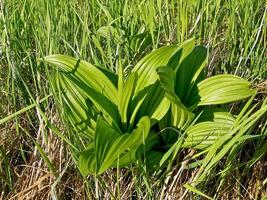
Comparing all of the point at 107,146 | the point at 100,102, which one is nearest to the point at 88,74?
the point at 100,102

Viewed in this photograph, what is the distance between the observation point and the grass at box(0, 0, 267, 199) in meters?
0.97

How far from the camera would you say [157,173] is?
97cm

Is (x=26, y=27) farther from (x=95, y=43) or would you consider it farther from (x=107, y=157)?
(x=107, y=157)

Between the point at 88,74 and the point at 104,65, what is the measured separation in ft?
0.47

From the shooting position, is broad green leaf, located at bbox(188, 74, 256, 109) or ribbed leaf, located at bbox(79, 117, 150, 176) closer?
ribbed leaf, located at bbox(79, 117, 150, 176)

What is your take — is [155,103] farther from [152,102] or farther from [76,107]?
[76,107]

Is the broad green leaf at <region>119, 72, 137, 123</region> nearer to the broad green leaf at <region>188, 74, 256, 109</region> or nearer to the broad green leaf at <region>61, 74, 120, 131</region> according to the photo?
the broad green leaf at <region>61, 74, 120, 131</region>

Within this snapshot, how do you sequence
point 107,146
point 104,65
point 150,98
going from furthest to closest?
point 104,65, point 150,98, point 107,146

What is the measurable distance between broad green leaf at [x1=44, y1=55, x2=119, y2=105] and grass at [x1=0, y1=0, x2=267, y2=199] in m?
0.04

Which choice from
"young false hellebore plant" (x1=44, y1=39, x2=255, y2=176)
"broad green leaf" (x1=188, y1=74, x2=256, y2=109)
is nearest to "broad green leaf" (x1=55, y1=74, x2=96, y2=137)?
"young false hellebore plant" (x1=44, y1=39, x2=255, y2=176)

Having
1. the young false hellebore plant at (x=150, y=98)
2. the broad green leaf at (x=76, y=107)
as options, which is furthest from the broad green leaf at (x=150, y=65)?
the broad green leaf at (x=76, y=107)

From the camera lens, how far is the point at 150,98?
38.5 inches

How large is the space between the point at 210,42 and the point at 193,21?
0.27 ft

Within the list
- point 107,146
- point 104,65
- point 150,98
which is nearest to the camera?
point 107,146
